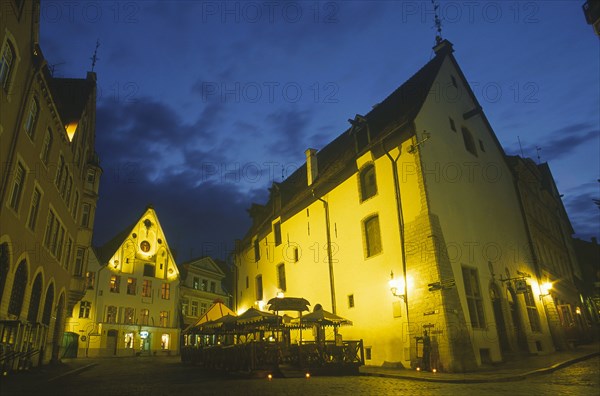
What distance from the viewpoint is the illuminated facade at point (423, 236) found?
49.2 ft

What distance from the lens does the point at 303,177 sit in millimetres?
28203

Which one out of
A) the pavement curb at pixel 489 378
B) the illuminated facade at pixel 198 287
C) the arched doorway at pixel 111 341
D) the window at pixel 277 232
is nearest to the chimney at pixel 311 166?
the window at pixel 277 232

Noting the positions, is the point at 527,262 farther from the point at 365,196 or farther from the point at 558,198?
the point at 558,198

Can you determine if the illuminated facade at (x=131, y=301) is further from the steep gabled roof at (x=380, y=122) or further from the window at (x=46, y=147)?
the window at (x=46, y=147)

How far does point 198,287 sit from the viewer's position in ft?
157

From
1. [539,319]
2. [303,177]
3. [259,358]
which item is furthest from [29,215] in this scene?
[539,319]

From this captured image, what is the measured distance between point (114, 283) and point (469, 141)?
3362 cm

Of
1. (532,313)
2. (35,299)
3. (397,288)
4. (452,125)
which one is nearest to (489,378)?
(397,288)

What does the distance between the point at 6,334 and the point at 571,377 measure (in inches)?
645

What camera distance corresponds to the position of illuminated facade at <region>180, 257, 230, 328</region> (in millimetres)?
45719

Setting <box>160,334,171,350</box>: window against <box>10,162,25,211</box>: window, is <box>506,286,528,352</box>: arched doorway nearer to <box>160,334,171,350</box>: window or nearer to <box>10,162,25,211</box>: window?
<box>10,162,25,211</box>: window

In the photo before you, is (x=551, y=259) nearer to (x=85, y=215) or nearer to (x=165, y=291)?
(x=85, y=215)

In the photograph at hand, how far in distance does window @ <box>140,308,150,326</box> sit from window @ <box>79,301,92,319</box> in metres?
5.11

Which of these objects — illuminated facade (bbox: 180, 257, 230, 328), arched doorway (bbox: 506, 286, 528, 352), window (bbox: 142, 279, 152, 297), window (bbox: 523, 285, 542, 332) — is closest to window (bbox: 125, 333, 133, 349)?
window (bbox: 142, 279, 152, 297)
